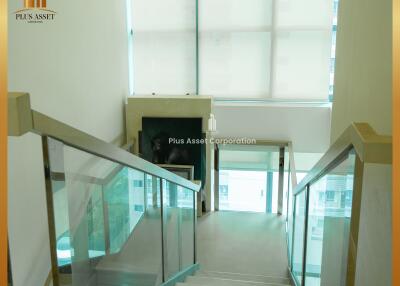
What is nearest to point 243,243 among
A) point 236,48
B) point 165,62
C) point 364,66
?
point 236,48

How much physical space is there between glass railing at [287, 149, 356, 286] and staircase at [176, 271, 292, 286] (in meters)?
1.09

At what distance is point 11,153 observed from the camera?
377 centimetres

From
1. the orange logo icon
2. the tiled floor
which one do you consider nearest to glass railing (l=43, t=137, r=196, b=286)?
the tiled floor

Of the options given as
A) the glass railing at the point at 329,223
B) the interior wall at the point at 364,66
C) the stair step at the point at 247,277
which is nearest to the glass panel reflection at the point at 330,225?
the glass railing at the point at 329,223

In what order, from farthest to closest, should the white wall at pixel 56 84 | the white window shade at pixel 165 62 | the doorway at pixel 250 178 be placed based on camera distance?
the doorway at pixel 250 178, the white window shade at pixel 165 62, the white wall at pixel 56 84

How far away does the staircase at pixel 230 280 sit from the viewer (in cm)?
423

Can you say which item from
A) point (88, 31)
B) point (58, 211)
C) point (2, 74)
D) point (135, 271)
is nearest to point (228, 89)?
point (88, 31)

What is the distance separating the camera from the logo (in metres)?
4.04

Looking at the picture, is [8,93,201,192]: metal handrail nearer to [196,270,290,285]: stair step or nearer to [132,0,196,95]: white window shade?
[196,270,290,285]: stair step

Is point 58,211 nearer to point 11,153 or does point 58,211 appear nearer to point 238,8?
point 11,153

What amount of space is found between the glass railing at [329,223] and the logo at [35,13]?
304 cm

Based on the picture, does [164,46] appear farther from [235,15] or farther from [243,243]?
[243,243]

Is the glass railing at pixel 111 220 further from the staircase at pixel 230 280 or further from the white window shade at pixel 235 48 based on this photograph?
the white window shade at pixel 235 48

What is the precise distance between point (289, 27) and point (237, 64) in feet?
3.57
